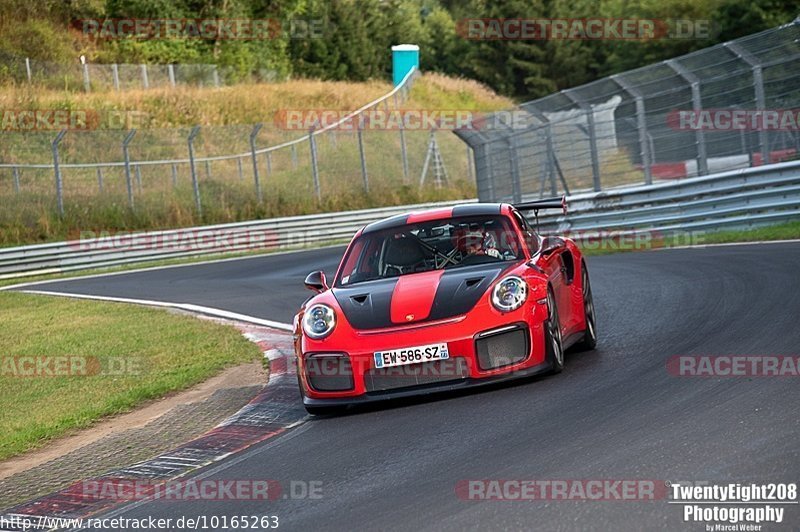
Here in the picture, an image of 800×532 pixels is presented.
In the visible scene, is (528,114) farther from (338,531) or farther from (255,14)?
(255,14)

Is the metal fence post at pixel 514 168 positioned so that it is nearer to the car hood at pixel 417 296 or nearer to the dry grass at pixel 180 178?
the dry grass at pixel 180 178

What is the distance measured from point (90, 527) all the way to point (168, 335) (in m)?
7.17

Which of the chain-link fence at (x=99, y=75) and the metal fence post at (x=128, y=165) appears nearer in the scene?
the metal fence post at (x=128, y=165)

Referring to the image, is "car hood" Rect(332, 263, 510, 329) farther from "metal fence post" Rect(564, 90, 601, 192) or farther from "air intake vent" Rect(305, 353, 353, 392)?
"metal fence post" Rect(564, 90, 601, 192)

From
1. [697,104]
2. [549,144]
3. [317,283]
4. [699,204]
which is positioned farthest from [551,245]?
[549,144]

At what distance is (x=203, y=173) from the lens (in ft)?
108

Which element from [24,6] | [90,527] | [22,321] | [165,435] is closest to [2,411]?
[165,435]

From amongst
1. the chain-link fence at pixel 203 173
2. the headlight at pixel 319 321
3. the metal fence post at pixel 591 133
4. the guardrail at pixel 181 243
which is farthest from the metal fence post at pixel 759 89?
the chain-link fence at pixel 203 173

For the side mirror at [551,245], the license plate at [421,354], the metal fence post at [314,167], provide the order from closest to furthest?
the license plate at [421,354]
the side mirror at [551,245]
the metal fence post at [314,167]

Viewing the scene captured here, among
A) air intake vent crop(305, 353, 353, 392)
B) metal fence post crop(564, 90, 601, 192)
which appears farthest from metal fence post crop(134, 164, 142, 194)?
air intake vent crop(305, 353, 353, 392)

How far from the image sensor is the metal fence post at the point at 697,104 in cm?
1819

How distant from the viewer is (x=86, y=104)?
133ft

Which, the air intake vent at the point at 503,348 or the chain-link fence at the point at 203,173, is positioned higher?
the chain-link fence at the point at 203,173

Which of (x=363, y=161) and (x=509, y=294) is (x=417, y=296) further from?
(x=363, y=161)
